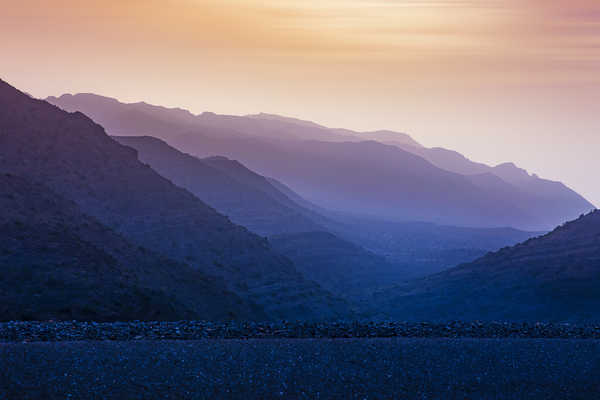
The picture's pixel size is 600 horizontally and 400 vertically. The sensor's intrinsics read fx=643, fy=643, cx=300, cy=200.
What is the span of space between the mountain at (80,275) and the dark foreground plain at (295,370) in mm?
13209

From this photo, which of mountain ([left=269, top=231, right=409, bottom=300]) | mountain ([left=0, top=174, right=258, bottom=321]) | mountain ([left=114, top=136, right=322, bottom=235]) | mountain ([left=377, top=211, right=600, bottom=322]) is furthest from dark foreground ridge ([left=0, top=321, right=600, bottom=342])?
mountain ([left=114, top=136, right=322, bottom=235])

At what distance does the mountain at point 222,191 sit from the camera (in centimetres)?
9944

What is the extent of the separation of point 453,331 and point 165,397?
8.99 metres

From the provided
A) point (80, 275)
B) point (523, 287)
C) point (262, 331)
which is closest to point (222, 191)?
point (523, 287)

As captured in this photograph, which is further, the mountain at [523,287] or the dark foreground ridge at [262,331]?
the mountain at [523,287]

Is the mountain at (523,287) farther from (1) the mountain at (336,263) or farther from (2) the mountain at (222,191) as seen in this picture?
(2) the mountain at (222,191)

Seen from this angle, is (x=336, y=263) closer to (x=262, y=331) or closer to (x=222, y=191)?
(x=222, y=191)

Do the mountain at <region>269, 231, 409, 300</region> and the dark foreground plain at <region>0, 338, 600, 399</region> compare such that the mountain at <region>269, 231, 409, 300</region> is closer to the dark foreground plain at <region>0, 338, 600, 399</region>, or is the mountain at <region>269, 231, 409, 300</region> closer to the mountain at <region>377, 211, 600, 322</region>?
the mountain at <region>377, 211, 600, 322</region>

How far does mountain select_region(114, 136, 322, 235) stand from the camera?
99.4 metres

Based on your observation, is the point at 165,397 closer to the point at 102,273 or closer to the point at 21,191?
the point at 102,273

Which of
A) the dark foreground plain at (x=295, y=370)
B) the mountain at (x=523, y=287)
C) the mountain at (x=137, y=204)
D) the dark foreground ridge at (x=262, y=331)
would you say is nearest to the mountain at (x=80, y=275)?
the mountain at (x=137, y=204)

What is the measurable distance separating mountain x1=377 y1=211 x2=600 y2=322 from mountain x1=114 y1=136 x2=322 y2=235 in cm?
3602

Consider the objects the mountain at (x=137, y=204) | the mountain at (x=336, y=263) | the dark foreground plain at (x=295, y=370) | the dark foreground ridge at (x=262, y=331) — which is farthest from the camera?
the mountain at (x=336, y=263)

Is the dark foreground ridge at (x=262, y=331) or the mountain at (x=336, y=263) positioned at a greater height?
the dark foreground ridge at (x=262, y=331)
